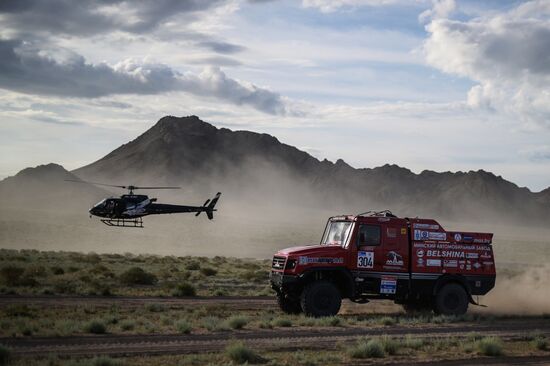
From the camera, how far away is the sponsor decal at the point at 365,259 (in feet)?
65.7

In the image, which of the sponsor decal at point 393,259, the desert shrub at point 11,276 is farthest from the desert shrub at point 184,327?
the desert shrub at point 11,276

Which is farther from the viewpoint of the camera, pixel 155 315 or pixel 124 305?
pixel 124 305

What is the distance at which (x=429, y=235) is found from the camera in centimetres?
2081

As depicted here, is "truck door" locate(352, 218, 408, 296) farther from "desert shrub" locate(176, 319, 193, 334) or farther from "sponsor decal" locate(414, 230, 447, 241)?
"desert shrub" locate(176, 319, 193, 334)

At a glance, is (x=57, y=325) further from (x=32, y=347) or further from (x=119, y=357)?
(x=119, y=357)

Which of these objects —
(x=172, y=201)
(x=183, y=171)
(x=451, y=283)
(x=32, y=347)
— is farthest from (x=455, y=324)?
(x=183, y=171)

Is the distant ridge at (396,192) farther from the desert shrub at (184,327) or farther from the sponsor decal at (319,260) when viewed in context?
the desert shrub at (184,327)

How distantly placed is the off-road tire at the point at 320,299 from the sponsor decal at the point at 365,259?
1068 mm

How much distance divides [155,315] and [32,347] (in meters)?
6.14

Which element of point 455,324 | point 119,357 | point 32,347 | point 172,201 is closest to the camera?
point 119,357

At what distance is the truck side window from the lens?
20.1 metres

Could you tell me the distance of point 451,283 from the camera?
69.4 ft

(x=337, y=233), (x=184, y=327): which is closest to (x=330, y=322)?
(x=337, y=233)

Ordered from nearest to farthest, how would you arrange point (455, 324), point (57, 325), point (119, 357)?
point (119, 357) < point (57, 325) < point (455, 324)
